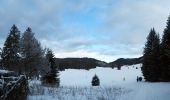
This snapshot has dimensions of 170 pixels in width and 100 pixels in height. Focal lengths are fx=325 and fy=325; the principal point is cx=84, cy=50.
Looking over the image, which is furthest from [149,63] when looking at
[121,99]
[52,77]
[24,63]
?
[121,99]

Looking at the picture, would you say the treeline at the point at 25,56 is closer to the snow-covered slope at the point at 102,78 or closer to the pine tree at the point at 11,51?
the pine tree at the point at 11,51

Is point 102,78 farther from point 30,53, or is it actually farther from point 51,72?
point 30,53

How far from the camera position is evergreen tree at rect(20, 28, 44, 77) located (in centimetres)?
5206

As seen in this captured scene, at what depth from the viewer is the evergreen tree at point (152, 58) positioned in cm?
5638

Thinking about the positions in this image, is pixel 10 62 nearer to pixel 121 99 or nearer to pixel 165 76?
pixel 165 76

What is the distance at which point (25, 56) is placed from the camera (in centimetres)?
5269

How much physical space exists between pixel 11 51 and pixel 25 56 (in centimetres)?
548

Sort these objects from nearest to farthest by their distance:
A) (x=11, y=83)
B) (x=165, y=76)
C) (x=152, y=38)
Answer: (x=11, y=83) < (x=165, y=76) < (x=152, y=38)

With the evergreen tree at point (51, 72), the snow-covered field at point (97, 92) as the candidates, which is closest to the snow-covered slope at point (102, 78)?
the evergreen tree at point (51, 72)

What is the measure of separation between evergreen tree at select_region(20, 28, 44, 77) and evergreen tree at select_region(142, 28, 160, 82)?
63.7ft

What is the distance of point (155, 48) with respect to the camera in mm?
57156

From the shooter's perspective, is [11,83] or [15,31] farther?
[15,31]

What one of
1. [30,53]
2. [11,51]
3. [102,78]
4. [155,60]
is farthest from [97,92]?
[102,78]

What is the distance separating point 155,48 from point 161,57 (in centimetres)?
579
